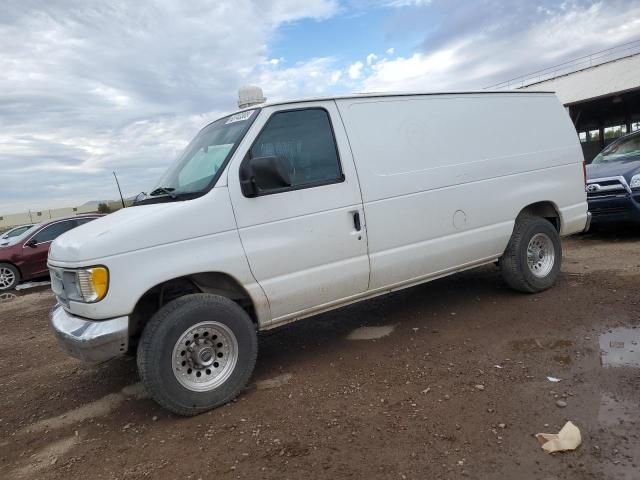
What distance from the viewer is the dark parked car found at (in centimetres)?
789

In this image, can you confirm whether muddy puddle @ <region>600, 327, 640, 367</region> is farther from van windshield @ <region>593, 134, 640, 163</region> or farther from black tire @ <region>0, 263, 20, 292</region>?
black tire @ <region>0, 263, 20, 292</region>

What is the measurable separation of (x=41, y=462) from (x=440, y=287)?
15.3ft

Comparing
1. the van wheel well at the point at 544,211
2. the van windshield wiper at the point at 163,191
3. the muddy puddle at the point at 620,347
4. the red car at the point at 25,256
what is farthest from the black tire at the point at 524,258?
the red car at the point at 25,256

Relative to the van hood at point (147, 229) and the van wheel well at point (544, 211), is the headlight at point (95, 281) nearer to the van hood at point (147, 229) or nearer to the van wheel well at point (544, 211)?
the van hood at point (147, 229)

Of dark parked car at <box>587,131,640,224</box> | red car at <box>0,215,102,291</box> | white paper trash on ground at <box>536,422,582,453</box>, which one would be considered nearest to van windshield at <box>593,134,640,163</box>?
dark parked car at <box>587,131,640,224</box>

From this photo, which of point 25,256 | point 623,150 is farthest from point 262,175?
point 25,256

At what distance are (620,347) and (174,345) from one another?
3.47 metres

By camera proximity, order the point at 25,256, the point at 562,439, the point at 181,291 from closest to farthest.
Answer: the point at 562,439
the point at 181,291
the point at 25,256

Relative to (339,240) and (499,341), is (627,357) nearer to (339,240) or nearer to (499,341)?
(499,341)

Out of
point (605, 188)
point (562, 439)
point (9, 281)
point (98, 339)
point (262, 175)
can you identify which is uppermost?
point (262, 175)

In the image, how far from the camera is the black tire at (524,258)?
542cm

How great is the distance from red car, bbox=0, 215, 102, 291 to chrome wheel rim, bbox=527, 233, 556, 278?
408 inches

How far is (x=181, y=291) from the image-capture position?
3963mm

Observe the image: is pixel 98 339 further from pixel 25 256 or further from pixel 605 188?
pixel 25 256
